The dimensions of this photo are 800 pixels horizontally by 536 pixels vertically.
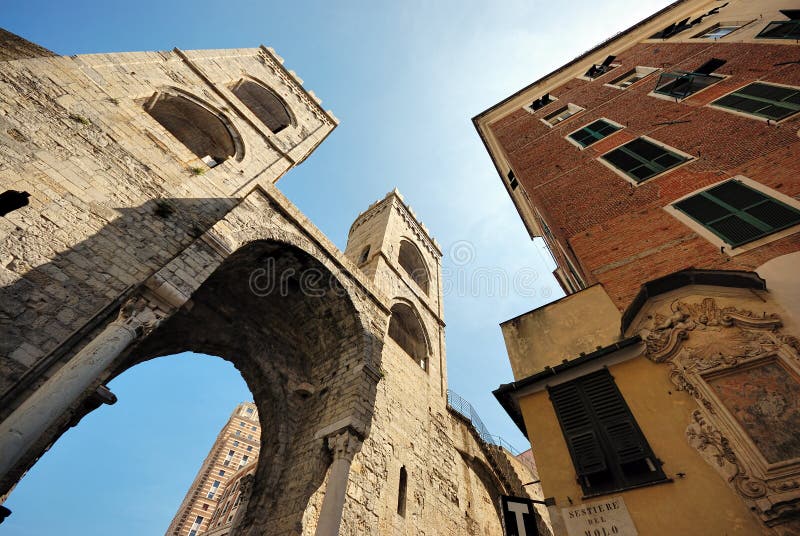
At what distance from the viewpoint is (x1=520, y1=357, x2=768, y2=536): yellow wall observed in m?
3.59

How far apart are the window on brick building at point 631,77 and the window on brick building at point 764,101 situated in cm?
461

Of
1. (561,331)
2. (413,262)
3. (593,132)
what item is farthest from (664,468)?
(413,262)

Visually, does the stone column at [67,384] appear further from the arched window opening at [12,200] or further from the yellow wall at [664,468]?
the yellow wall at [664,468]

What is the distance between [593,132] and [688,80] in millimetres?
2793

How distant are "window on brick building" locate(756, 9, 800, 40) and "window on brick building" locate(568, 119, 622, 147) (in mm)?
4701

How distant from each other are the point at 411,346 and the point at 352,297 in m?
5.53

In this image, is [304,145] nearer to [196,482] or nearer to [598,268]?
[598,268]

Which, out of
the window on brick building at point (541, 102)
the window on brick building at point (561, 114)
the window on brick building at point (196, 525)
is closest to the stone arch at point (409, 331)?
the window on brick building at point (561, 114)

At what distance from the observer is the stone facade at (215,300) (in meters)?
5.29

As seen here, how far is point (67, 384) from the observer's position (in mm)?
4586

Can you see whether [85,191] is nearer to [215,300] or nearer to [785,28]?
[215,300]

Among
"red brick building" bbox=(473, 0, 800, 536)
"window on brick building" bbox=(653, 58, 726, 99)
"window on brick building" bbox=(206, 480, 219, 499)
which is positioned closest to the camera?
"red brick building" bbox=(473, 0, 800, 536)

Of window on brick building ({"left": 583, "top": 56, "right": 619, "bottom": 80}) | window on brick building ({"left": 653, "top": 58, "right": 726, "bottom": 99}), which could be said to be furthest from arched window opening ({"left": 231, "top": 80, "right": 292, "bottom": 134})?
window on brick building ({"left": 653, "top": 58, "right": 726, "bottom": 99})

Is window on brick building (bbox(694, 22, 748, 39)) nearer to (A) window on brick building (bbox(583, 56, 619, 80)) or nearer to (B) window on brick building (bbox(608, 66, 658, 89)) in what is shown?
(B) window on brick building (bbox(608, 66, 658, 89))
